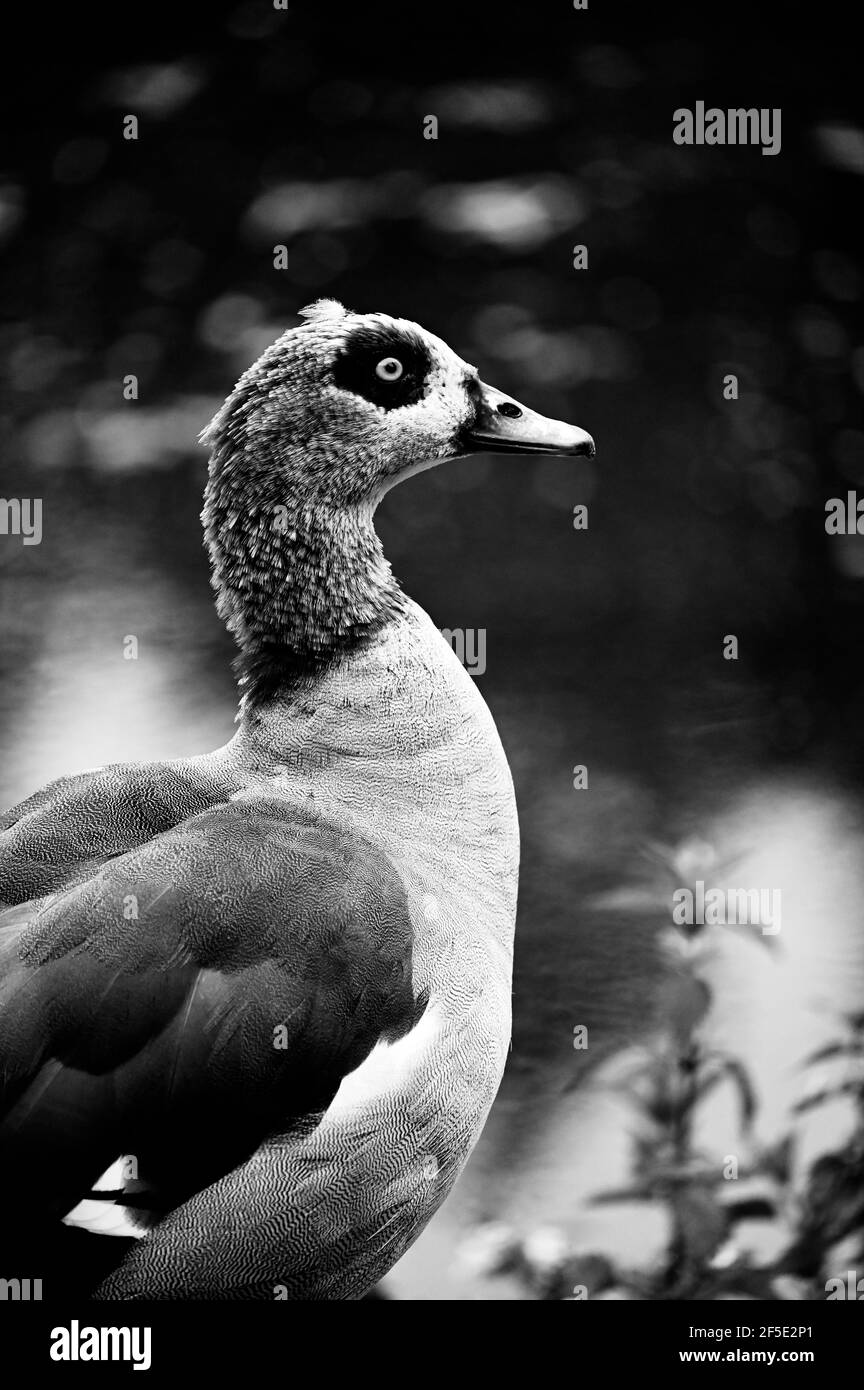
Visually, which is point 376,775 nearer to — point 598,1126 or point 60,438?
point 598,1126

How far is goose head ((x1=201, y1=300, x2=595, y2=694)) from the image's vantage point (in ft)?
5.21

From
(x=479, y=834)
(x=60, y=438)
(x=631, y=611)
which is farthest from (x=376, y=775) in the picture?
(x=60, y=438)

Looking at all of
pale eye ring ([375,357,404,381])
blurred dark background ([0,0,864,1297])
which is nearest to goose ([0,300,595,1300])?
pale eye ring ([375,357,404,381])

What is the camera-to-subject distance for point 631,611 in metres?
2.64

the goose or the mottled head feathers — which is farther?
the mottled head feathers

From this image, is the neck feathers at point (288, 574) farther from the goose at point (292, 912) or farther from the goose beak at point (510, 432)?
the goose beak at point (510, 432)

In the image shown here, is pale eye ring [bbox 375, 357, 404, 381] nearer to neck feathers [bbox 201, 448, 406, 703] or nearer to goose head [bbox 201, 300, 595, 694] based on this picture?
Answer: goose head [bbox 201, 300, 595, 694]

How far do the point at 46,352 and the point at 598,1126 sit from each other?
155cm

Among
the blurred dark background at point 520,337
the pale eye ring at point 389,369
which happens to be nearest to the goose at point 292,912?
the pale eye ring at point 389,369

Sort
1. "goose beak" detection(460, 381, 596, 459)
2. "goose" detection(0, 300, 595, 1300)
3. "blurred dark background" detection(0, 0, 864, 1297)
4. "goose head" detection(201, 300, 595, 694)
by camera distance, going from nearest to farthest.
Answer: "goose" detection(0, 300, 595, 1300) < "goose head" detection(201, 300, 595, 694) < "goose beak" detection(460, 381, 596, 459) < "blurred dark background" detection(0, 0, 864, 1297)

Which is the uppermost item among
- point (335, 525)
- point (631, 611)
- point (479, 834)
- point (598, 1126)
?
point (631, 611)

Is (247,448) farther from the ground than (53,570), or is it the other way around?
(53,570)

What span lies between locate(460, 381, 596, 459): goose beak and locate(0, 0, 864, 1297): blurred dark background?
2.93 ft

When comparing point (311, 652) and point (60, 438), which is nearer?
point (311, 652)
